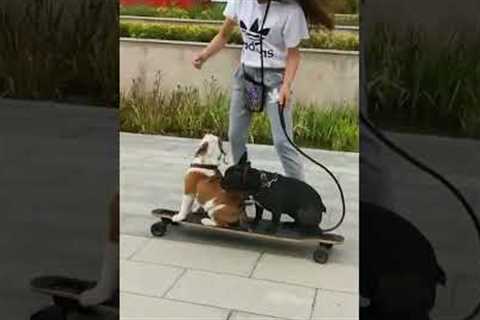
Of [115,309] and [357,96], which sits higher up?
[357,96]

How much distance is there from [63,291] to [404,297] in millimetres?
1127

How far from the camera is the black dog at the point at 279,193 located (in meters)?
1.77

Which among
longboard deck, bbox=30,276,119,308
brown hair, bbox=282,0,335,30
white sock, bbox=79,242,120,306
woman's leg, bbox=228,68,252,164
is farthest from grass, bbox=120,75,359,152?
longboard deck, bbox=30,276,119,308

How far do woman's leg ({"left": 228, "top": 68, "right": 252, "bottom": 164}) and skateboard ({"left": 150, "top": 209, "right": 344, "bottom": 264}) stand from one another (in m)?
0.22

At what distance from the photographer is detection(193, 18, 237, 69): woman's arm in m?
1.71

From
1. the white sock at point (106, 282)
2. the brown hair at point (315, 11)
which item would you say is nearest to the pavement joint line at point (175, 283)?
the white sock at point (106, 282)

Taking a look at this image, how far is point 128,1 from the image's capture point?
70.3 inches

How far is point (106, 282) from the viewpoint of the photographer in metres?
2.09

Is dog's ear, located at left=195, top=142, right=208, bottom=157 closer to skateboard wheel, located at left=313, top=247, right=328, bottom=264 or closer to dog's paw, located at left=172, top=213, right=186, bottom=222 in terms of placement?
dog's paw, located at left=172, top=213, right=186, bottom=222

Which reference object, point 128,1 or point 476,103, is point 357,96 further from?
point 128,1

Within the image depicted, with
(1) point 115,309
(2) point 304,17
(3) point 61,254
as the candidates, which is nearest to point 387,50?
(2) point 304,17

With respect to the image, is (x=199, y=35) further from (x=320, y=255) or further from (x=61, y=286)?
(x=61, y=286)

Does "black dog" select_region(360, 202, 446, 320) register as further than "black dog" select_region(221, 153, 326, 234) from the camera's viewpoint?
Yes

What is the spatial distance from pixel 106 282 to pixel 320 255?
73 cm
